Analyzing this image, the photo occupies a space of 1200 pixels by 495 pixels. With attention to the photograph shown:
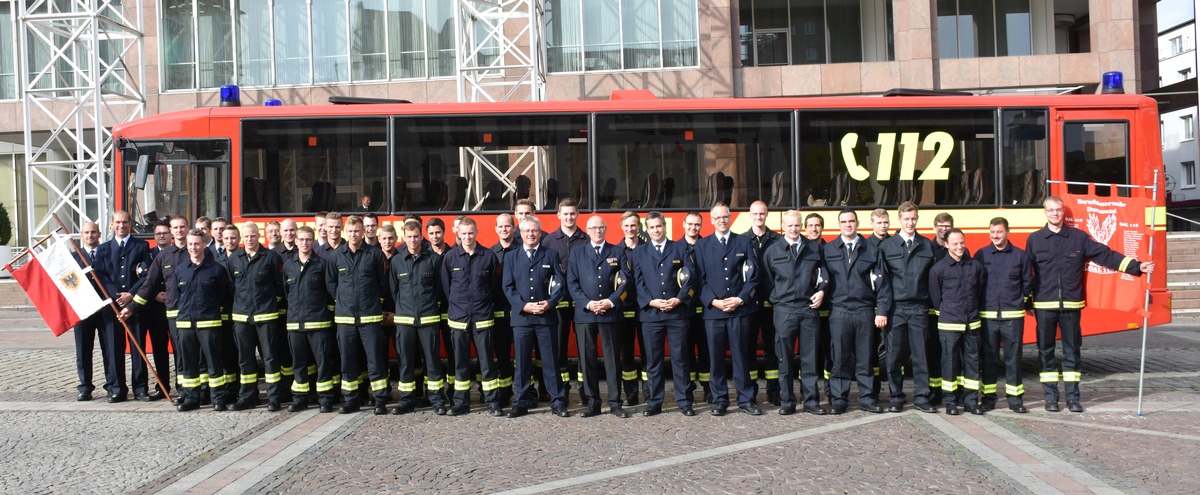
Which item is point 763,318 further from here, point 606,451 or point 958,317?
point 606,451

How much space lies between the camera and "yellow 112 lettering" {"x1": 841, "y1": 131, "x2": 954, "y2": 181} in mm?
10117

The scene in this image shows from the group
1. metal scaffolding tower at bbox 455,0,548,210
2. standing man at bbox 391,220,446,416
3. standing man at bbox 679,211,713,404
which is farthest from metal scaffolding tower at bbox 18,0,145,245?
standing man at bbox 679,211,713,404

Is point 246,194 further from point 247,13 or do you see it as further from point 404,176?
point 247,13

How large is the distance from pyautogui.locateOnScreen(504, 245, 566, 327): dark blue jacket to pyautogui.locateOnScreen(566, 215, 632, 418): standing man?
0.15 meters

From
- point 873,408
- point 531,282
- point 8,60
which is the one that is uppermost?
point 8,60

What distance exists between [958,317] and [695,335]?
2.19m

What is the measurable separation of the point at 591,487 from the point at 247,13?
21946 mm

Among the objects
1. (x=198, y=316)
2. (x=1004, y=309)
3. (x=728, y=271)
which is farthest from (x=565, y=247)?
(x=1004, y=309)

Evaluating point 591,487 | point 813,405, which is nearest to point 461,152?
point 813,405

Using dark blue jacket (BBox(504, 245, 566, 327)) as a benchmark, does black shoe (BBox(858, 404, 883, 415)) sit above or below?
below

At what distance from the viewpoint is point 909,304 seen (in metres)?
8.23

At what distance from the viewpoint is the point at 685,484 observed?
5.90m

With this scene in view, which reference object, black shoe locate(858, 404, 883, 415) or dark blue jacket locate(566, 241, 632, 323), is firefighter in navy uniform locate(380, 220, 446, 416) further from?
black shoe locate(858, 404, 883, 415)

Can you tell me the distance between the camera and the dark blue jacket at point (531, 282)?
8.28m
